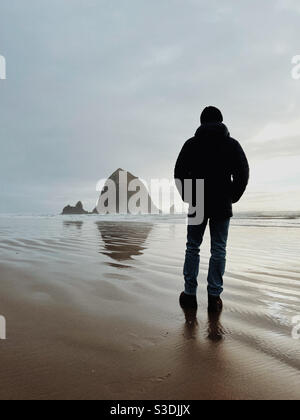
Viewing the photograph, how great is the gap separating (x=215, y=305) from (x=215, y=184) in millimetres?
1240

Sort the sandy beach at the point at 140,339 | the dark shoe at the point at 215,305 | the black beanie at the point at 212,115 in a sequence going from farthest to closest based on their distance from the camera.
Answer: the black beanie at the point at 212,115 → the dark shoe at the point at 215,305 → the sandy beach at the point at 140,339

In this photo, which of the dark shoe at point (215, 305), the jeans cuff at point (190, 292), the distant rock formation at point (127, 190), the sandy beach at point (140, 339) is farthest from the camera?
the distant rock formation at point (127, 190)

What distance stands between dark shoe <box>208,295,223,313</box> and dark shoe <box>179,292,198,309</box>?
0.15 m

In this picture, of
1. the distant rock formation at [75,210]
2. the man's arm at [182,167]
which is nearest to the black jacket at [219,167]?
the man's arm at [182,167]

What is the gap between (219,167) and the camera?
3010mm

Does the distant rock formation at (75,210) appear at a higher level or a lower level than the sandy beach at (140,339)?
higher

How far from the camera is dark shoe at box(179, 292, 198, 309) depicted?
286 centimetres

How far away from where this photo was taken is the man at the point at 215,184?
9.68ft

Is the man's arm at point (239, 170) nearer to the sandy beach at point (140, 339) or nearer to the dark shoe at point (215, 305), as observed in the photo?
the dark shoe at point (215, 305)

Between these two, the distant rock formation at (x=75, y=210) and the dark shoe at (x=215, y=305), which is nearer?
the dark shoe at (x=215, y=305)

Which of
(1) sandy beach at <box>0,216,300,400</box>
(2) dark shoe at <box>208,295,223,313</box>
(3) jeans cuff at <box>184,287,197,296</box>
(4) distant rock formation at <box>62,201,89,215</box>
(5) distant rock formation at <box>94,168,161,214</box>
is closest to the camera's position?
(1) sandy beach at <box>0,216,300,400</box>

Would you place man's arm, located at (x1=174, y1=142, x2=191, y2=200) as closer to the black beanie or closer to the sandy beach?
the black beanie

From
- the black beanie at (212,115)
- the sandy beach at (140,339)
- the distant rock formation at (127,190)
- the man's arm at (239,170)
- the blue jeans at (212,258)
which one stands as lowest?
the sandy beach at (140,339)

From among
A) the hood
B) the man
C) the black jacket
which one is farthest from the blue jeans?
the hood
